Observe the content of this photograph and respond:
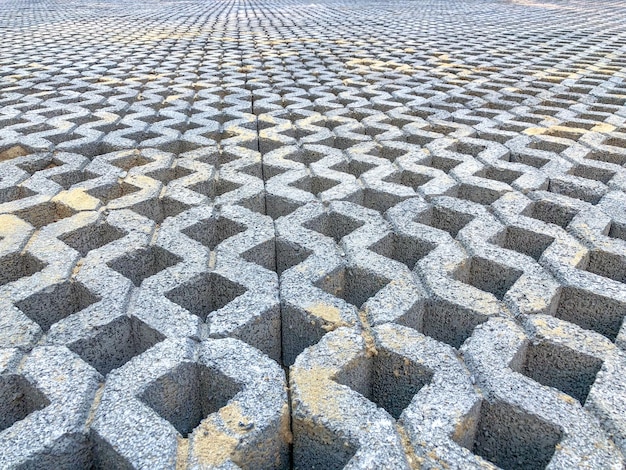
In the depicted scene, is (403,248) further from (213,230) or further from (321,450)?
(321,450)

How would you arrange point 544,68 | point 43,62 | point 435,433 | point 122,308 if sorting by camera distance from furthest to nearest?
point 43,62
point 544,68
point 122,308
point 435,433

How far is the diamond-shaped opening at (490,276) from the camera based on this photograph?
1587 millimetres

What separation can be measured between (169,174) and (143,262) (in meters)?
0.72

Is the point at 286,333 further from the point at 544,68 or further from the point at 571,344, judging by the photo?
the point at 544,68

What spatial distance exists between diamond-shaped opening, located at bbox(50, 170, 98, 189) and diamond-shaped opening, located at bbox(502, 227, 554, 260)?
1716mm

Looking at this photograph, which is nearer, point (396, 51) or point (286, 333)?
point (286, 333)

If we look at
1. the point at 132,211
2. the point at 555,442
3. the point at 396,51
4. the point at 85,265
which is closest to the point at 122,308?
the point at 85,265

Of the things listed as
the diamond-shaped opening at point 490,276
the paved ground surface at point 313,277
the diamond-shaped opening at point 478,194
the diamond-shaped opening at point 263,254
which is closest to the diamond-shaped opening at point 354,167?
the paved ground surface at point 313,277

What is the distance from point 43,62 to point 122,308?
13.7 feet

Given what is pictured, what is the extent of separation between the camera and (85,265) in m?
1.59

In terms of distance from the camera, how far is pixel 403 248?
1.79 metres

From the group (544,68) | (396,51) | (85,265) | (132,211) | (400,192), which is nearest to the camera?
(85,265)

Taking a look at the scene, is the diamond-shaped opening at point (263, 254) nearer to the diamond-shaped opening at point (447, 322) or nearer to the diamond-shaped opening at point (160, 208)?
the diamond-shaped opening at point (160, 208)

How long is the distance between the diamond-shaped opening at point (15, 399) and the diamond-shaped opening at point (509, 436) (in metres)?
0.93
